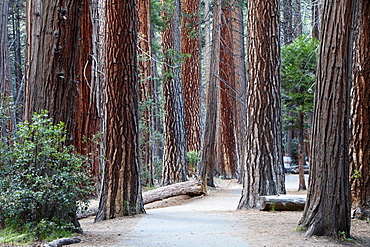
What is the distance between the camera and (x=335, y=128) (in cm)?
716

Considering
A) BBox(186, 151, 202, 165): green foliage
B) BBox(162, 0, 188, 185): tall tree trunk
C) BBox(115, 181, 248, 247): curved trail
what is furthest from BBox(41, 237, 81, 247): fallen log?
BBox(186, 151, 202, 165): green foliage

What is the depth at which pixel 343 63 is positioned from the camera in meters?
7.15

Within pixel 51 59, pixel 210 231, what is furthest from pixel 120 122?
pixel 210 231

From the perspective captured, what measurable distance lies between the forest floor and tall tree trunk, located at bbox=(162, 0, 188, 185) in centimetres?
696

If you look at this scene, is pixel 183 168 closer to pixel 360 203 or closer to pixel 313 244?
pixel 360 203

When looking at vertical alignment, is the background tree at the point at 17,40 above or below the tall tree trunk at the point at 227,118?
above

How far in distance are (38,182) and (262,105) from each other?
658 cm

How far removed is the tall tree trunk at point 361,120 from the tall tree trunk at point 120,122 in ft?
16.5

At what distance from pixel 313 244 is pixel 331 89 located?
2.52m

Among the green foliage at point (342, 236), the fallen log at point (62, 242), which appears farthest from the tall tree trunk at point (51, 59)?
the green foliage at point (342, 236)

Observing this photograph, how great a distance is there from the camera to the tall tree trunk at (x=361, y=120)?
29.0 ft

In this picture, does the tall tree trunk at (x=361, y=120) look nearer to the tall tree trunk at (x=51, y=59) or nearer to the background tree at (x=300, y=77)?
the tall tree trunk at (x=51, y=59)

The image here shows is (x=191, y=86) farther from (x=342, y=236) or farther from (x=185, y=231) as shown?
(x=342, y=236)

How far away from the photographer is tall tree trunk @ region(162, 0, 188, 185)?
18156 mm
